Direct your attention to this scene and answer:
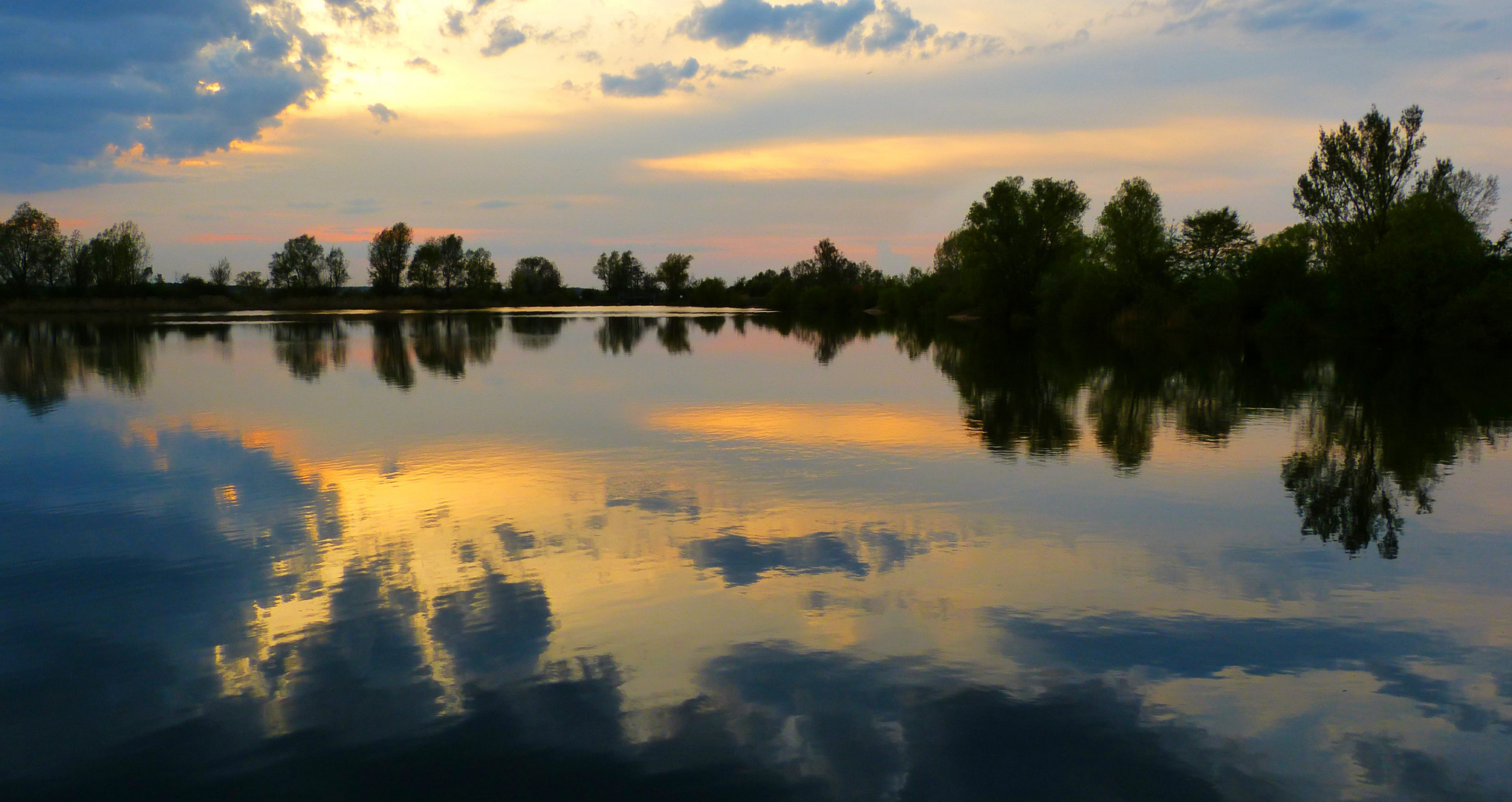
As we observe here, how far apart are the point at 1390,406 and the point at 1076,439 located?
8.99 metres

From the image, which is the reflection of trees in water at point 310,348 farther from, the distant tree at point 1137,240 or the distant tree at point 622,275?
the distant tree at point 622,275

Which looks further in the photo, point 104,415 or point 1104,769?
point 104,415

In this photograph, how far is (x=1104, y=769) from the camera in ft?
14.8

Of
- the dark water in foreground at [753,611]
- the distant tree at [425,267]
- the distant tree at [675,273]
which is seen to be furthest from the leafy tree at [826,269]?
the dark water in foreground at [753,611]

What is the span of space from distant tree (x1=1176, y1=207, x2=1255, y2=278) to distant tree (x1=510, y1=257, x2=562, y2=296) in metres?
119

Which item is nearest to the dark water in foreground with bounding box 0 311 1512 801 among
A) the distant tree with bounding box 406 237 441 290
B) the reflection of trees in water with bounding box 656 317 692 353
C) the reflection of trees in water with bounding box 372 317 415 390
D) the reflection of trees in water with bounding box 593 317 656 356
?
the reflection of trees in water with bounding box 372 317 415 390

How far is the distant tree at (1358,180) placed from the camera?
1783 inches

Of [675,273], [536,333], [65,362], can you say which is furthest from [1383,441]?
[675,273]

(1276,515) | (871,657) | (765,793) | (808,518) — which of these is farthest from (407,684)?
(1276,515)

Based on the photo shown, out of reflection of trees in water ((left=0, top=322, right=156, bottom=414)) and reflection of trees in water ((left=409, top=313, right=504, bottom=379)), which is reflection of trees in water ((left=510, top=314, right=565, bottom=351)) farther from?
reflection of trees in water ((left=0, top=322, right=156, bottom=414))

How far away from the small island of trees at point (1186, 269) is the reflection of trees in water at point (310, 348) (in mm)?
41587

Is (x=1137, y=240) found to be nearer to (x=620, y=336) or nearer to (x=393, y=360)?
(x=620, y=336)

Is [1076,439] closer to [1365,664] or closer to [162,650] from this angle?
[1365,664]

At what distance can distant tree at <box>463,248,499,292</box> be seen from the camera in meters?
131
